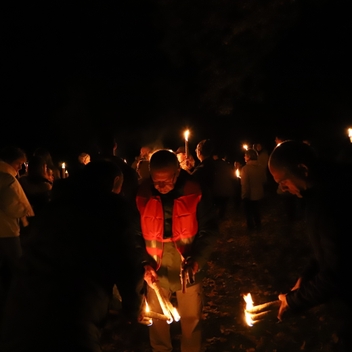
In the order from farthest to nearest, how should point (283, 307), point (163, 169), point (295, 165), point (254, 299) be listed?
point (254, 299) < point (163, 169) < point (283, 307) < point (295, 165)

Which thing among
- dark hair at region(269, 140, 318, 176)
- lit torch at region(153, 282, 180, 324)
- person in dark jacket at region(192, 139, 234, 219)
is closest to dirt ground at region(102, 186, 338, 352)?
lit torch at region(153, 282, 180, 324)

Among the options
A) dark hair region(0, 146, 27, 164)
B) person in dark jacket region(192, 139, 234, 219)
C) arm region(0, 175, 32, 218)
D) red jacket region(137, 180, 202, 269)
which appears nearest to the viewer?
red jacket region(137, 180, 202, 269)

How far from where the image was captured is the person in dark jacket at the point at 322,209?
2.62 metres

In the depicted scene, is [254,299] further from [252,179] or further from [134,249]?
[134,249]

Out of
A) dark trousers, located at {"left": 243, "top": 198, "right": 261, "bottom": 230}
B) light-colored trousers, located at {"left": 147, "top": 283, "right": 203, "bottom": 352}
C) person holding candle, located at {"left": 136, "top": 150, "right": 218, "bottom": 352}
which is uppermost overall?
dark trousers, located at {"left": 243, "top": 198, "right": 261, "bottom": 230}

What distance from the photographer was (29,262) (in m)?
2.39

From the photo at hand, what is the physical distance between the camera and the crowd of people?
230 centimetres

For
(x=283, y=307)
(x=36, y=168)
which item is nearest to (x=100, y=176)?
(x=283, y=307)

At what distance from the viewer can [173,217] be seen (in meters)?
3.59

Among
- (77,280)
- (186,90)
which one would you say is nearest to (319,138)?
(186,90)

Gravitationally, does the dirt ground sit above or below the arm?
below

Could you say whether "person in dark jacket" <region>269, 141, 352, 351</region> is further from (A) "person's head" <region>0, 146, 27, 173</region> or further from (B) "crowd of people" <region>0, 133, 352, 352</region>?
(A) "person's head" <region>0, 146, 27, 173</region>

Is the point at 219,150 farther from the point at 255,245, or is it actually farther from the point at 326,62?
the point at 255,245

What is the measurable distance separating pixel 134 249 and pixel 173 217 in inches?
38.7
